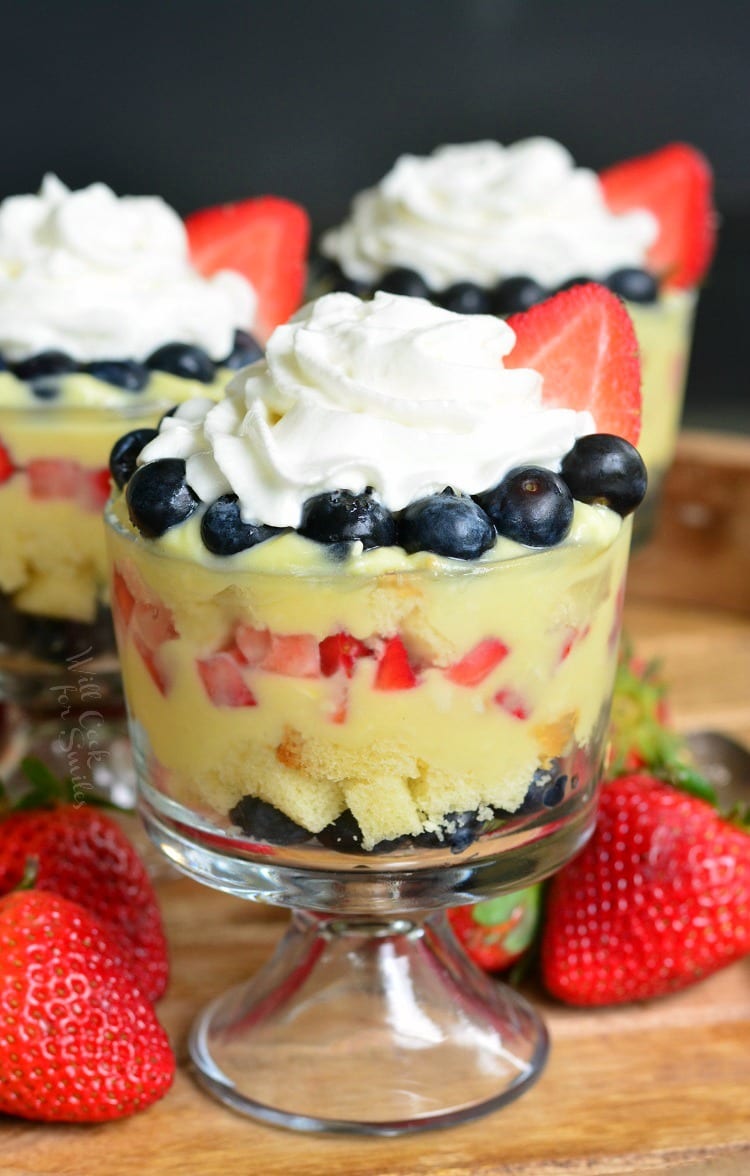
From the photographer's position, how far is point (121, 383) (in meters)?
1.44

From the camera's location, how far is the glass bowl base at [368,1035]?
1146 mm

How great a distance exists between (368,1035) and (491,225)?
1069 millimetres

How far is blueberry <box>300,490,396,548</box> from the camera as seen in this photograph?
94cm

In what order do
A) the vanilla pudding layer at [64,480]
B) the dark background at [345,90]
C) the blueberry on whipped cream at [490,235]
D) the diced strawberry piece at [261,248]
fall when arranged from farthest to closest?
the dark background at [345,90] → the blueberry on whipped cream at [490,235] → the diced strawberry piece at [261,248] → the vanilla pudding layer at [64,480]

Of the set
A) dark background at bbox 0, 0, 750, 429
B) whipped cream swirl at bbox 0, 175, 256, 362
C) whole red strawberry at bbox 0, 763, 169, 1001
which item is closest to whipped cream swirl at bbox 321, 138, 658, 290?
whipped cream swirl at bbox 0, 175, 256, 362

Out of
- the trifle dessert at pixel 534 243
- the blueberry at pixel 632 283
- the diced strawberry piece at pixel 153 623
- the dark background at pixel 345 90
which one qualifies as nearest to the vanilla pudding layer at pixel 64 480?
the diced strawberry piece at pixel 153 623

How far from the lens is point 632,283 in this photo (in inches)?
75.2

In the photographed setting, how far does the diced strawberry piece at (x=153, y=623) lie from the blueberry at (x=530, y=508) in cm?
22

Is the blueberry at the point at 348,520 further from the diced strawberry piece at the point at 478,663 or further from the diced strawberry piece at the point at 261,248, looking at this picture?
the diced strawberry piece at the point at 261,248

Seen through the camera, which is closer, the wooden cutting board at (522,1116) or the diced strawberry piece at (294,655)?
the diced strawberry piece at (294,655)

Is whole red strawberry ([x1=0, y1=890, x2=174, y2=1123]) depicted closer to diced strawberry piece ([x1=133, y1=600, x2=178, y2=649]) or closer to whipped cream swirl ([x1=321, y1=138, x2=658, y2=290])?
diced strawberry piece ([x1=133, y1=600, x2=178, y2=649])

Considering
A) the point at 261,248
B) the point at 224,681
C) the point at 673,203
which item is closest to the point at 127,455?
the point at 224,681

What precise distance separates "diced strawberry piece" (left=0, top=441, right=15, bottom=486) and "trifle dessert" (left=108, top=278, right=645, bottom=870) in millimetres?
375

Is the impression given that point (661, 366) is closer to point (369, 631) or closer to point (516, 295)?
point (516, 295)
